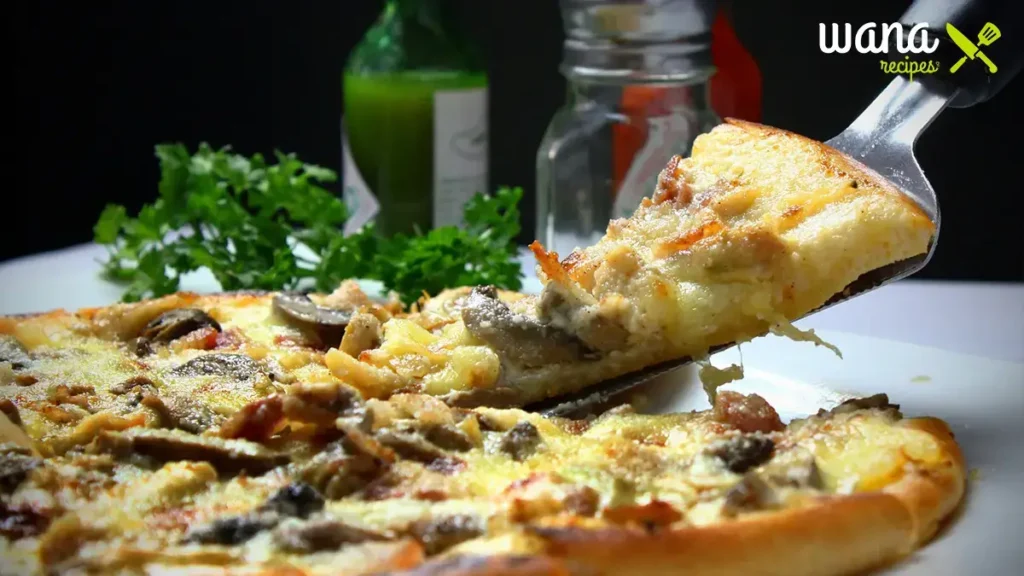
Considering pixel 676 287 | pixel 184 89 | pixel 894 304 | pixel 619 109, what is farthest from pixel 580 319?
pixel 184 89

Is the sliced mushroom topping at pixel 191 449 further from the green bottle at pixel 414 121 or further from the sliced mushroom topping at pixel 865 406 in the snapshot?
the green bottle at pixel 414 121

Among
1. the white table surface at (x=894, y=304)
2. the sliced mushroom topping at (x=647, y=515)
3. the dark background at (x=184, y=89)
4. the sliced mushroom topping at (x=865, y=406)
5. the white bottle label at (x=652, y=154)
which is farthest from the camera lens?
the dark background at (x=184, y=89)

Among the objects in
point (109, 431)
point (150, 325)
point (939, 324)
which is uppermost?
point (109, 431)

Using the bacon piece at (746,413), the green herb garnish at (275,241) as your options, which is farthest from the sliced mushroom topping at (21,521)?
the green herb garnish at (275,241)

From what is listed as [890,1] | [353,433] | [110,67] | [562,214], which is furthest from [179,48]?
[353,433]

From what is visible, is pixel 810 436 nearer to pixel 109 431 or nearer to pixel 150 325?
pixel 109 431

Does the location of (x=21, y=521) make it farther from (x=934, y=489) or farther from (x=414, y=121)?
(x=414, y=121)
